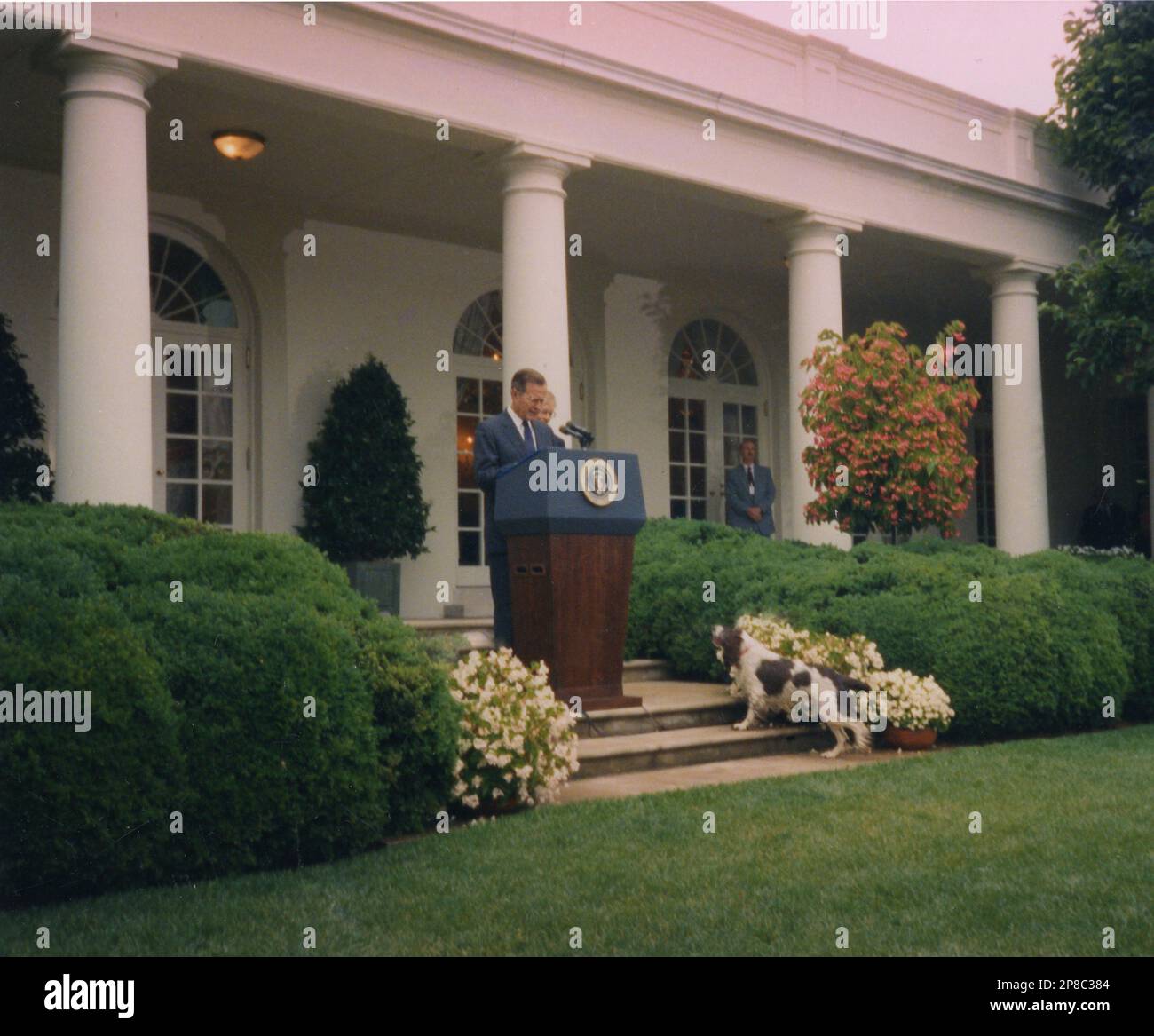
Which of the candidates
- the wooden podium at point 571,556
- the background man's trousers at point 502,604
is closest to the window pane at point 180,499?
the background man's trousers at point 502,604

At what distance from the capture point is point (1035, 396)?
14891 mm

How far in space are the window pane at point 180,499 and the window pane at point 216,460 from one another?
0.64 feet

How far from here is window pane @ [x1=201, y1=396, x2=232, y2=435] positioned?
1243 cm

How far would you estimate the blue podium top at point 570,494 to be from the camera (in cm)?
747

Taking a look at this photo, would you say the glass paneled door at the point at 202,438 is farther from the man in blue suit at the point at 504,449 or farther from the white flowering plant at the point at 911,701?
the white flowering plant at the point at 911,701

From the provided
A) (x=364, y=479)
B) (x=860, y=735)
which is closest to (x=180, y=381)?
(x=364, y=479)

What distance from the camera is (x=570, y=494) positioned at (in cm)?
755

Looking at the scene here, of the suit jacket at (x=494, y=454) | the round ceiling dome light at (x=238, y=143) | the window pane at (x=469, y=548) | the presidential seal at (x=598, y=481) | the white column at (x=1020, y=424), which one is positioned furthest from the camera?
the white column at (x=1020, y=424)

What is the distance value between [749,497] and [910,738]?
618cm

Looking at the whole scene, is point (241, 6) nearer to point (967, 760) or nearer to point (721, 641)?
point (721, 641)

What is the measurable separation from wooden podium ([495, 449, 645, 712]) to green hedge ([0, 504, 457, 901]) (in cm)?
166

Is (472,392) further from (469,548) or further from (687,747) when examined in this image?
(687,747)

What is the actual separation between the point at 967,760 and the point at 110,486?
18.4 feet

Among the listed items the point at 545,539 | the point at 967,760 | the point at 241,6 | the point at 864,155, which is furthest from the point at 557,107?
the point at 967,760
